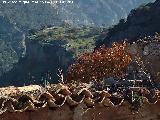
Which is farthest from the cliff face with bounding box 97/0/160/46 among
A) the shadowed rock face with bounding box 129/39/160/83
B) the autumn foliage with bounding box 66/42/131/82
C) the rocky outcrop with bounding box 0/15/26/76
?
Result: the rocky outcrop with bounding box 0/15/26/76

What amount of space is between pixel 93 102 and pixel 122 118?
2.99 feet

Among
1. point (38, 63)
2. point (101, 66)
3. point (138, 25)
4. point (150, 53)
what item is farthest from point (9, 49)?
point (150, 53)

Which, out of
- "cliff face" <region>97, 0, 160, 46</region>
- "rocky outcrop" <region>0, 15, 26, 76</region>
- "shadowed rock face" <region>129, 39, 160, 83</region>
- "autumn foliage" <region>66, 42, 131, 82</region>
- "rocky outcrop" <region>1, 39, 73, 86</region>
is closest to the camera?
"shadowed rock face" <region>129, 39, 160, 83</region>

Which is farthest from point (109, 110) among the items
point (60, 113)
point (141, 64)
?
point (141, 64)

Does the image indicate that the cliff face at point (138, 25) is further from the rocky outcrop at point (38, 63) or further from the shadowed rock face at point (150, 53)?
the shadowed rock face at point (150, 53)

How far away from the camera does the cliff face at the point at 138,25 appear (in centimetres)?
9540

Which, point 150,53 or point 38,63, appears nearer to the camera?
point 150,53

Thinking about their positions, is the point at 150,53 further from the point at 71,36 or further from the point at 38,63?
→ the point at 71,36

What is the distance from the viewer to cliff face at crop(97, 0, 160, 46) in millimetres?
95400

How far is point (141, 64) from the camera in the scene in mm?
20844

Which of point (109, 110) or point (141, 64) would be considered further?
point (141, 64)

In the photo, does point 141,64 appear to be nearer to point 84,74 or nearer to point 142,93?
point 142,93

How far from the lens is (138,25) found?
98750mm

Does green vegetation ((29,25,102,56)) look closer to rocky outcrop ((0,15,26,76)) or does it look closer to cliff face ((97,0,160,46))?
rocky outcrop ((0,15,26,76))
